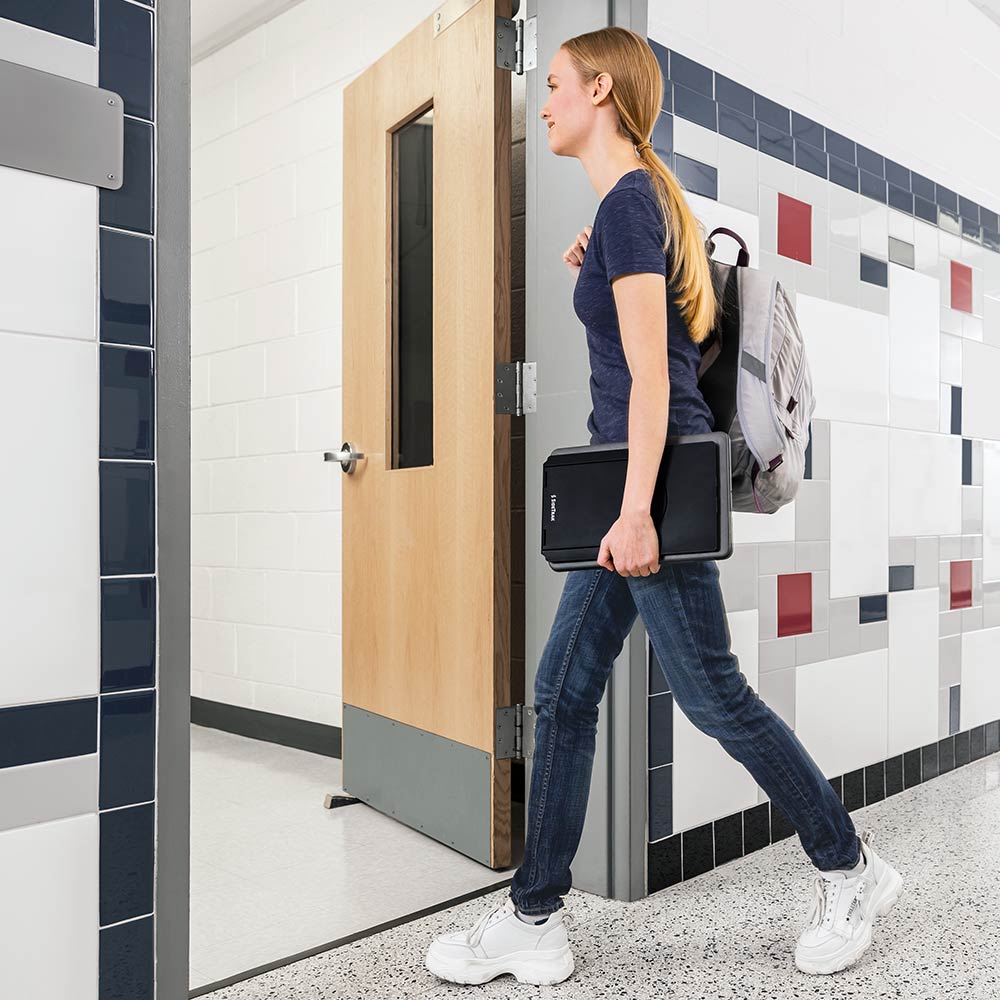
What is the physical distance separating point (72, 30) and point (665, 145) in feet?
3.96

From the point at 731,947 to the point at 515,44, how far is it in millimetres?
1823

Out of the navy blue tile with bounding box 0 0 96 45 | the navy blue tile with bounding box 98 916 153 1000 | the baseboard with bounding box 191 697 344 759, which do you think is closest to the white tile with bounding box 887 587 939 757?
the baseboard with bounding box 191 697 344 759

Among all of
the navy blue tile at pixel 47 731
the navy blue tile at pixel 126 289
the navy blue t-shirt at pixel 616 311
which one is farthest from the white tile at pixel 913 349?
the navy blue tile at pixel 47 731

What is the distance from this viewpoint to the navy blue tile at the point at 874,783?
262cm

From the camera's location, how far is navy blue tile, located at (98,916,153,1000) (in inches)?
48.3

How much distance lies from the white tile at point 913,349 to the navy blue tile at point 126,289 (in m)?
2.09

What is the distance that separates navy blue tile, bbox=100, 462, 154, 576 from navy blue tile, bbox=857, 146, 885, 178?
2141mm

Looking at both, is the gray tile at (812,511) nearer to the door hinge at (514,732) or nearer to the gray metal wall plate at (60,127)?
the door hinge at (514,732)

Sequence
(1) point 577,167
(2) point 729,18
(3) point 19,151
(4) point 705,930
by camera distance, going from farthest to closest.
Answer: (2) point 729,18, (1) point 577,167, (4) point 705,930, (3) point 19,151

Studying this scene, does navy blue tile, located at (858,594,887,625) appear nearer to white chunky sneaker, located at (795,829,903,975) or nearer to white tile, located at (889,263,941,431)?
white tile, located at (889,263,941,431)

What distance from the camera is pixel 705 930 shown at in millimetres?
1812

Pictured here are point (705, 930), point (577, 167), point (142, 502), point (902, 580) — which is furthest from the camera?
point (902, 580)

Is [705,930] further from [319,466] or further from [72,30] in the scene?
[319,466]

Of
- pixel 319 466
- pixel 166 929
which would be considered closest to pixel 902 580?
pixel 319 466
